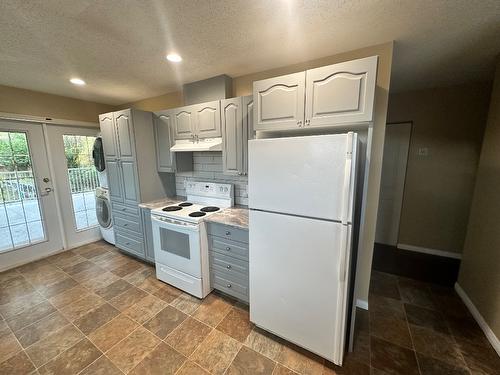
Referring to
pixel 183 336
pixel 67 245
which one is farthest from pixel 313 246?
pixel 67 245

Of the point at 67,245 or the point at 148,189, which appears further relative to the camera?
the point at 67,245

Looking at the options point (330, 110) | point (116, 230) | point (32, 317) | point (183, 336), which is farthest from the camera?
point (116, 230)

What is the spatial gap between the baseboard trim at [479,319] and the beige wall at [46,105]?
18.8 ft

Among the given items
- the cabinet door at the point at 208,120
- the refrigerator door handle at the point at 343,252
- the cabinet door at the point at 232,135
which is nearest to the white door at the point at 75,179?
the cabinet door at the point at 208,120

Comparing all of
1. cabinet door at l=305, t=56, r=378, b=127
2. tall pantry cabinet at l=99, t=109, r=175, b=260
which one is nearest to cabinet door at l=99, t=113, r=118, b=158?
tall pantry cabinet at l=99, t=109, r=175, b=260

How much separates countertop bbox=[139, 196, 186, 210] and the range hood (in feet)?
2.46

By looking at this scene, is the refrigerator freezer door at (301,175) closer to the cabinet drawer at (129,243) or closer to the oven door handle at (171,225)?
the oven door handle at (171,225)

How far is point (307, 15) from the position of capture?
1375mm

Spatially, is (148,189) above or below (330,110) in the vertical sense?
below

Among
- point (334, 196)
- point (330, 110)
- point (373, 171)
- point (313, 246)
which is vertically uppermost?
point (330, 110)

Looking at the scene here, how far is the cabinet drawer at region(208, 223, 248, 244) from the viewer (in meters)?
1.95

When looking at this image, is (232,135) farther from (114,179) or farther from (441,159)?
(441,159)

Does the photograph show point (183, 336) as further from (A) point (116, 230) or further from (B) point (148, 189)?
(A) point (116, 230)

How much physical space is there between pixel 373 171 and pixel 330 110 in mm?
788
